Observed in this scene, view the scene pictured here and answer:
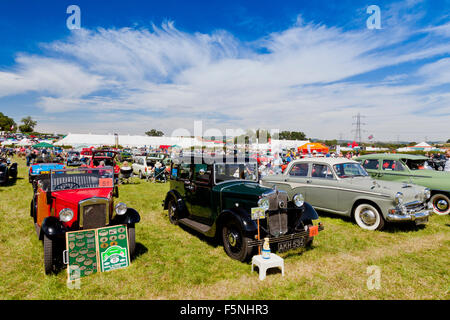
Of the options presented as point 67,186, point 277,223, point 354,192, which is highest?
point 67,186

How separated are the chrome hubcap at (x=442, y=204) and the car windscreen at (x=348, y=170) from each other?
9.16 feet

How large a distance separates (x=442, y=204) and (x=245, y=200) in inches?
286

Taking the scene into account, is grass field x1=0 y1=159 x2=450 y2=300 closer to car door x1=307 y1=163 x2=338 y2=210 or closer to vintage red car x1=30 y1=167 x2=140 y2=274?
vintage red car x1=30 y1=167 x2=140 y2=274

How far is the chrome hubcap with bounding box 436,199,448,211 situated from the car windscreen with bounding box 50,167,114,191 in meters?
9.76

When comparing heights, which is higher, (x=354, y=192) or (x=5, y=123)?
(x=5, y=123)

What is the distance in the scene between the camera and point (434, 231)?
6535 mm

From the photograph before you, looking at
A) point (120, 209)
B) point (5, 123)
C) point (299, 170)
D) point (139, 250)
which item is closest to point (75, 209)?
point (120, 209)

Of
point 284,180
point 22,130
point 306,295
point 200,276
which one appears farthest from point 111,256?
point 22,130

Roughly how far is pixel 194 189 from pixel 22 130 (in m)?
157

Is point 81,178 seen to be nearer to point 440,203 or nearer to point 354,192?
point 354,192

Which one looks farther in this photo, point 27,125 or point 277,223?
point 27,125

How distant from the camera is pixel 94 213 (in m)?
4.58

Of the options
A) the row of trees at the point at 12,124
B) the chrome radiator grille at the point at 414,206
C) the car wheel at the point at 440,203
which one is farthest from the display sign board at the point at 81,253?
the row of trees at the point at 12,124
